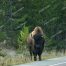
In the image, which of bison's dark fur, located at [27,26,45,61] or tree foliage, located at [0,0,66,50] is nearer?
bison's dark fur, located at [27,26,45,61]

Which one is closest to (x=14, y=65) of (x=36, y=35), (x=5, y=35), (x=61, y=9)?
(x=36, y=35)

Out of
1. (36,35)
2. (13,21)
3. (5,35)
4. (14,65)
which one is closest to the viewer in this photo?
(14,65)

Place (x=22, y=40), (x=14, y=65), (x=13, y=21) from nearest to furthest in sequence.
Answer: (x=14, y=65) < (x=22, y=40) < (x=13, y=21)

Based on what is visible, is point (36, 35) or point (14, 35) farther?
point (14, 35)

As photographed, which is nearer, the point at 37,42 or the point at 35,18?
the point at 37,42

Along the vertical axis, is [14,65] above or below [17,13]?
below

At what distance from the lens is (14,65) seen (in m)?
17.7

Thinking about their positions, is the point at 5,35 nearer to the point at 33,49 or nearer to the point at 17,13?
the point at 17,13

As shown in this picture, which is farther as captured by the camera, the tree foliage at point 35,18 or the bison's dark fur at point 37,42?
the tree foliage at point 35,18

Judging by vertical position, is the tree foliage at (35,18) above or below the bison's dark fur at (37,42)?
above

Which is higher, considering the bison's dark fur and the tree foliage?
the tree foliage

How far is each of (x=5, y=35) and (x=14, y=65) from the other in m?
13.6

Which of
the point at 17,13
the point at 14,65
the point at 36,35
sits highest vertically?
the point at 17,13

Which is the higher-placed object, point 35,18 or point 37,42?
point 35,18
